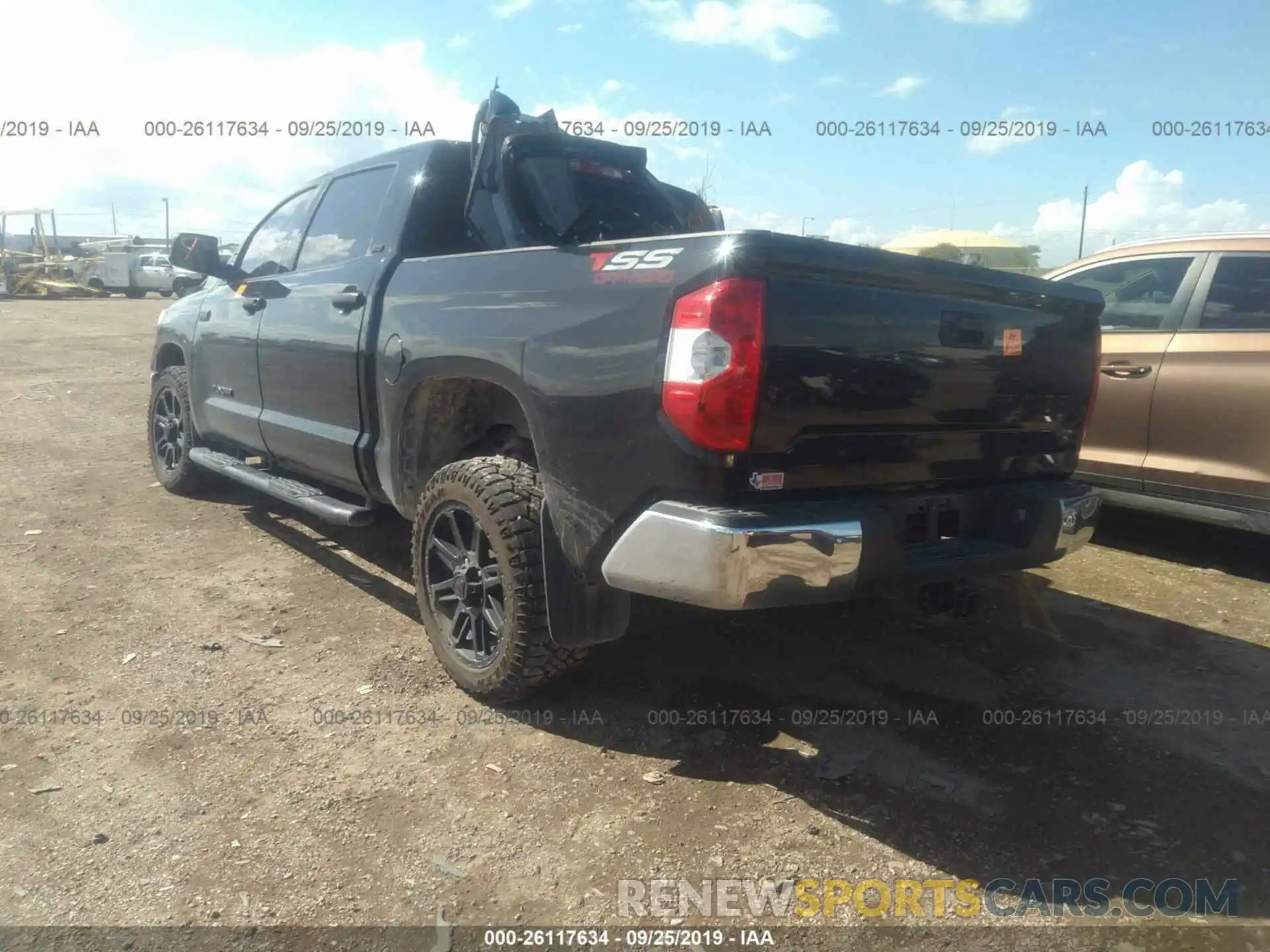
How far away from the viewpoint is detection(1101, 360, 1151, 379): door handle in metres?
4.97

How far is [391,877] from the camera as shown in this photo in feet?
7.99

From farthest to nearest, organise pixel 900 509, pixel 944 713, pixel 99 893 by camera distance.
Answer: pixel 944 713 < pixel 900 509 < pixel 99 893

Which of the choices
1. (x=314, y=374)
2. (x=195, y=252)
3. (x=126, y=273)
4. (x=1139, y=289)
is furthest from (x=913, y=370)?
(x=126, y=273)

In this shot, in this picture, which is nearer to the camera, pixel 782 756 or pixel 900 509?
pixel 900 509

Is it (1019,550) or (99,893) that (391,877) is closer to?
(99,893)

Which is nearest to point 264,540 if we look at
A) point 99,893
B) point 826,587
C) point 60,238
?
point 99,893

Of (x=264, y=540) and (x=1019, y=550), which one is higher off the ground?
(x=1019, y=550)

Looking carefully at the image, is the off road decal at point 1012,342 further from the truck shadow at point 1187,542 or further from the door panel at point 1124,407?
the truck shadow at point 1187,542

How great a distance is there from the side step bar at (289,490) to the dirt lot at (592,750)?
0.45 m

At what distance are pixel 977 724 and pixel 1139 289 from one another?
3.12 metres

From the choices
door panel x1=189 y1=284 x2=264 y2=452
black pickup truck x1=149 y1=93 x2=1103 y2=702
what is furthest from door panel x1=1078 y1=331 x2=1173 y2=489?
door panel x1=189 y1=284 x2=264 y2=452

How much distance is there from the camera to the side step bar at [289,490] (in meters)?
4.08

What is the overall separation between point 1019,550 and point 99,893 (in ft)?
9.04

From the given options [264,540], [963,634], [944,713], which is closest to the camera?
[944,713]
